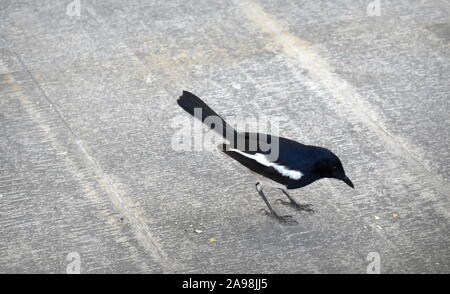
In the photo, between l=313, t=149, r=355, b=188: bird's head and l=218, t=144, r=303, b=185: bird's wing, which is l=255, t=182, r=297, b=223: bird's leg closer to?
l=218, t=144, r=303, b=185: bird's wing

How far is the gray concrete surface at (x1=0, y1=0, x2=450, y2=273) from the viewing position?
6.02 m

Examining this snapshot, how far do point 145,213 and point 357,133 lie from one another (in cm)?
216

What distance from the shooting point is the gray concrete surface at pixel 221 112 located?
602 cm

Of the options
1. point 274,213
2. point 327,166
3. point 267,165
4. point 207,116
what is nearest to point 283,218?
point 274,213

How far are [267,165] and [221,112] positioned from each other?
1.69 metres

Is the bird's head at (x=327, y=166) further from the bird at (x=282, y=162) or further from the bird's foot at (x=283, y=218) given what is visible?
the bird's foot at (x=283, y=218)

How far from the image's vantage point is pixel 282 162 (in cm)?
600

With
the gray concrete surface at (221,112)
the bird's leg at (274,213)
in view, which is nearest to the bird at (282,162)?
the bird's leg at (274,213)

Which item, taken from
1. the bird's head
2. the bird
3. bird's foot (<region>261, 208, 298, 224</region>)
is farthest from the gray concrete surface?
the bird's head

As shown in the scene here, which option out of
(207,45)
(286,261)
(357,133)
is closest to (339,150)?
(357,133)

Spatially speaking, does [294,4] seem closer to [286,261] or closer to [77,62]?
[77,62]

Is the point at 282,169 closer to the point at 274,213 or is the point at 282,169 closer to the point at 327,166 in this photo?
the point at 327,166

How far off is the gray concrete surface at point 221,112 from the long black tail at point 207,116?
514 mm
